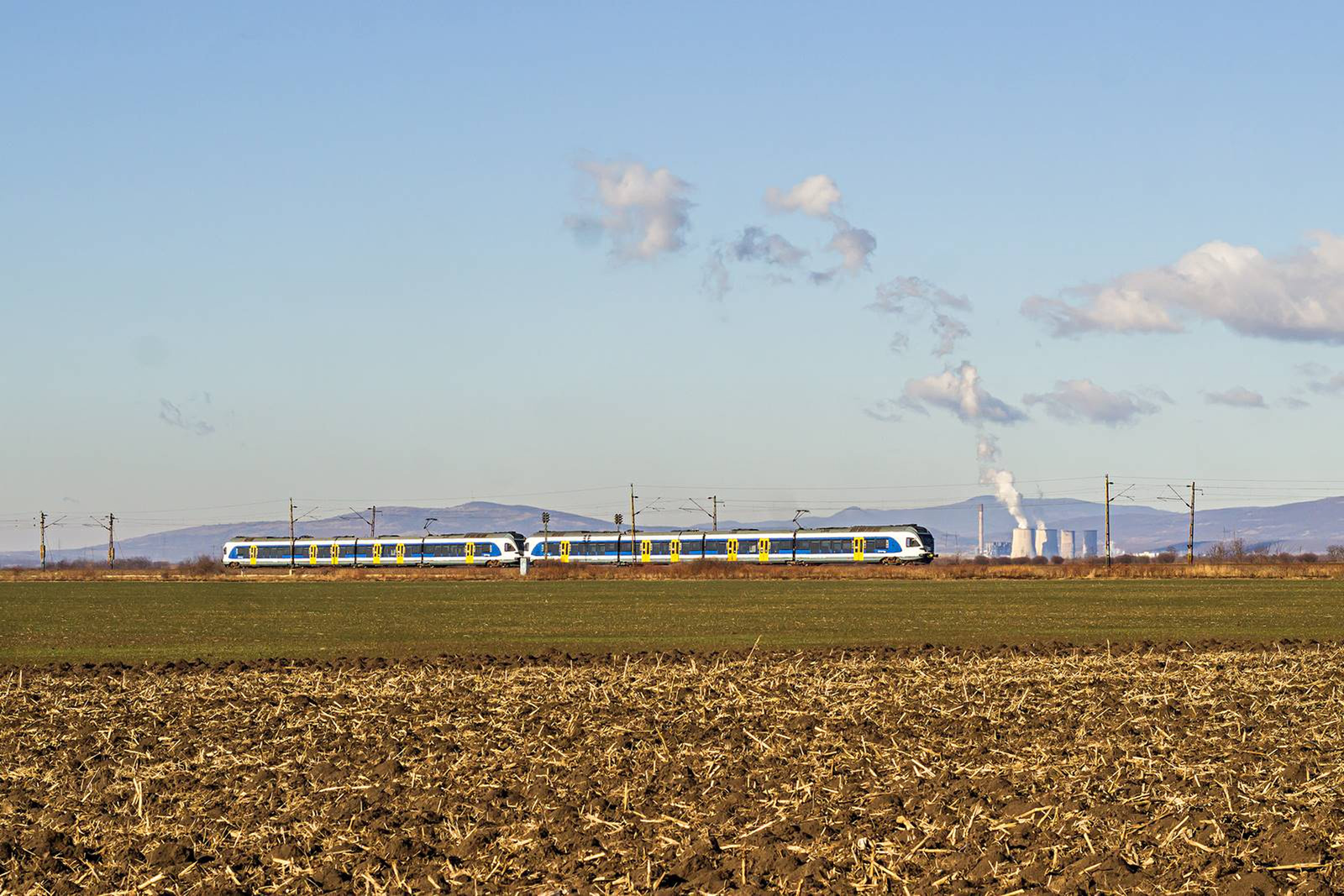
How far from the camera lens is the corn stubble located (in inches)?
511

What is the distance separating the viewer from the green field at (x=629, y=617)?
37906 mm

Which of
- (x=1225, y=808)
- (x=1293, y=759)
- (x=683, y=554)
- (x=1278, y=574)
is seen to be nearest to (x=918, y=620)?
(x=1293, y=759)

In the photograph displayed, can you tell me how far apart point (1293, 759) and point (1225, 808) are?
352 centimetres

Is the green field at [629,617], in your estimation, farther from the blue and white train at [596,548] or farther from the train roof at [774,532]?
the train roof at [774,532]

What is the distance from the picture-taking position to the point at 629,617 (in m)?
49.2

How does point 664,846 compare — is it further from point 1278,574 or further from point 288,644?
point 1278,574

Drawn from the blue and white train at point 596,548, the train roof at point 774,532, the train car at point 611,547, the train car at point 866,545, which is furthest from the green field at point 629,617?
the train car at point 611,547

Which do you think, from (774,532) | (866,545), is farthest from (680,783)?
(774,532)

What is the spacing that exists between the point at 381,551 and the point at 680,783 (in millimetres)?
122713

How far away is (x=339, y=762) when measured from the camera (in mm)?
18391

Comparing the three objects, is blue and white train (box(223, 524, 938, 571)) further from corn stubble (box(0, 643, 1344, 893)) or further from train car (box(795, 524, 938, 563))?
corn stubble (box(0, 643, 1344, 893))

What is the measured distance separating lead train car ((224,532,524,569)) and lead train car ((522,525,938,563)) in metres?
3.01

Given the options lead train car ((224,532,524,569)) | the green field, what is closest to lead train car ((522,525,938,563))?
lead train car ((224,532,524,569))

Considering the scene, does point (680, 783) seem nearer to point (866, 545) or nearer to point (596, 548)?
point (866, 545)
